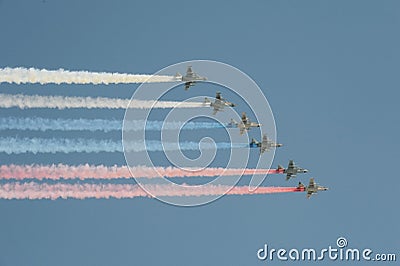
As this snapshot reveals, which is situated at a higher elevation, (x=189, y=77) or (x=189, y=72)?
(x=189, y=72)

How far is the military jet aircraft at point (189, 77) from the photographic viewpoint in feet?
275

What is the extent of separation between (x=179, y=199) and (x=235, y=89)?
32.6 feet

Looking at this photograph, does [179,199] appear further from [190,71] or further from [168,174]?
[190,71]

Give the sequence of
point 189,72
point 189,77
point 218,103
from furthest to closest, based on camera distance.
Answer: point 218,103 < point 189,72 < point 189,77

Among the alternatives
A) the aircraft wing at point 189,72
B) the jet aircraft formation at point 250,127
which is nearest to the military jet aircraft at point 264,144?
the jet aircraft formation at point 250,127

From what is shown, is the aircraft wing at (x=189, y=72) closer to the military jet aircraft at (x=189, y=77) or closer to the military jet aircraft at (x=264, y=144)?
the military jet aircraft at (x=189, y=77)

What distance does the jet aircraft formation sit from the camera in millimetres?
84250

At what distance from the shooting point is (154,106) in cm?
8069

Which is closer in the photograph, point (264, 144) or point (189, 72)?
point (189, 72)

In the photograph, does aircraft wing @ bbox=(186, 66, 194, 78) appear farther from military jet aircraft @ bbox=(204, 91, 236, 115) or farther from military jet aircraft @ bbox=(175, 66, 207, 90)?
military jet aircraft @ bbox=(204, 91, 236, 115)

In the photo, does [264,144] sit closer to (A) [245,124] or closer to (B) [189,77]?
(A) [245,124]

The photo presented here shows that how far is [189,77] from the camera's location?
84188 millimetres

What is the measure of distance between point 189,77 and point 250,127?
944 cm

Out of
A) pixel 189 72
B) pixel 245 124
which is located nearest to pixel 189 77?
pixel 189 72
